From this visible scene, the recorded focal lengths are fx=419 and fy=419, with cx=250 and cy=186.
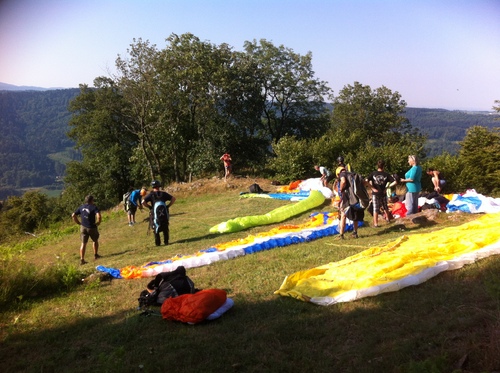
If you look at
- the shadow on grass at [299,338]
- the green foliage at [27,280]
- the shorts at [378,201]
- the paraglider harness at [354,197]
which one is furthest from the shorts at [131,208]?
the shadow on grass at [299,338]

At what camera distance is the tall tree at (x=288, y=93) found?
3155 cm

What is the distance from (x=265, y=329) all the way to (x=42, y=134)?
351 ft

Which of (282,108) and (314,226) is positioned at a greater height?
(282,108)

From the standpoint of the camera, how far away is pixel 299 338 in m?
4.68

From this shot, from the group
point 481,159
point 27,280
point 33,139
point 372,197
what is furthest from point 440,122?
point 27,280

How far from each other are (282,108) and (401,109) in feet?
41.1

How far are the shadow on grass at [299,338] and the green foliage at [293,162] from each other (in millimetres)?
16079

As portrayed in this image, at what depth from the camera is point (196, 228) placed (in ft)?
45.9

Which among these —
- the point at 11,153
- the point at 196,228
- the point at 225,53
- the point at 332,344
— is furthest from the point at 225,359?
the point at 11,153

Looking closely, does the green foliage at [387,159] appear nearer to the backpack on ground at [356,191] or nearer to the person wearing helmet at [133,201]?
the backpack on ground at [356,191]

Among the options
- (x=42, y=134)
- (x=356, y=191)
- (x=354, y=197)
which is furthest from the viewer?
(x=42, y=134)

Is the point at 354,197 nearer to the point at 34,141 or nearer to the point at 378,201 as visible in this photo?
the point at 378,201

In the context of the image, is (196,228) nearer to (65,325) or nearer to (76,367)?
(65,325)

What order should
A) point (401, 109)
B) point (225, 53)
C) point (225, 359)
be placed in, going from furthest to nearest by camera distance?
point (401, 109)
point (225, 53)
point (225, 359)
